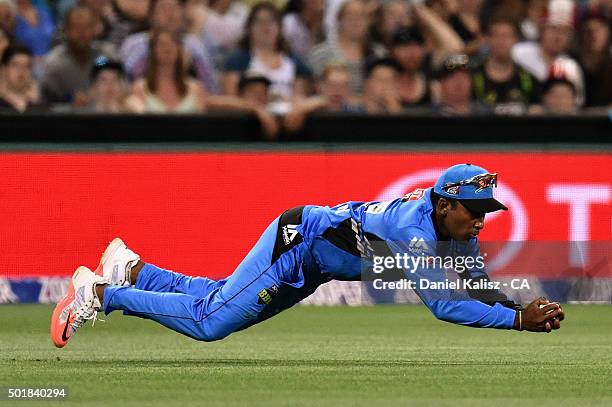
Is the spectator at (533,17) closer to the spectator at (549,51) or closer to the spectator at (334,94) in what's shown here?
the spectator at (549,51)

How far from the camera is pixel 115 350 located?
11.2 metres

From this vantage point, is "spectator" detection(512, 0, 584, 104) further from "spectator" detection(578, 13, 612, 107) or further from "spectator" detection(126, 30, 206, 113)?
"spectator" detection(126, 30, 206, 113)

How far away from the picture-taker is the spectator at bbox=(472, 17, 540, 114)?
1734 cm

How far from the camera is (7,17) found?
1789 cm

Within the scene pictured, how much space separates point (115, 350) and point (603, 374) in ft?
12.4

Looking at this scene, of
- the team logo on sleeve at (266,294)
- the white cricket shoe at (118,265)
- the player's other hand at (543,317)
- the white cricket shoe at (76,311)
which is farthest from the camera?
the white cricket shoe at (118,265)

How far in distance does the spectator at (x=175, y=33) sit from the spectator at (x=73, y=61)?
0.32 m

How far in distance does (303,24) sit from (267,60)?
123cm

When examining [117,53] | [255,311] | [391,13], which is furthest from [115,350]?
[391,13]

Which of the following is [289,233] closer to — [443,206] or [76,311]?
[443,206]

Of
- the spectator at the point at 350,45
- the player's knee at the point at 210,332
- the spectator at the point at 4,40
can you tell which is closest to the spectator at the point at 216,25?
the spectator at the point at 350,45

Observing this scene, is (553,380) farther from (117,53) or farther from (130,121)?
(117,53)

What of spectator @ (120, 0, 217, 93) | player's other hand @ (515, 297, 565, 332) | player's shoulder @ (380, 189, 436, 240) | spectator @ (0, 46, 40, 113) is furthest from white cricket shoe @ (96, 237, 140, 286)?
spectator @ (120, 0, 217, 93)

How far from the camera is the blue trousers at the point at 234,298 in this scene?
9875mm
